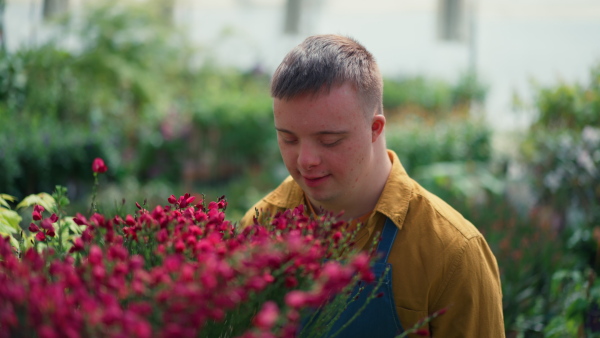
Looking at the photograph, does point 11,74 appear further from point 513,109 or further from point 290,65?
point 513,109

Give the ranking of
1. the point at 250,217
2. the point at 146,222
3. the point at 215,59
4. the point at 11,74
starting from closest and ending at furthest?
the point at 146,222 → the point at 250,217 → the point at 11,74 → the point at 215,59

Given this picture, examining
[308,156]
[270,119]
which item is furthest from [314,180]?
[270,119]

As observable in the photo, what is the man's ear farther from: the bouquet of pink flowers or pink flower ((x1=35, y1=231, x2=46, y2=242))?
pink flower ((x1=35, y1=231, x2=46, y2=242))

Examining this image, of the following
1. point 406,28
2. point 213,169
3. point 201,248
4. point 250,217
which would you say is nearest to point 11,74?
point 213,169

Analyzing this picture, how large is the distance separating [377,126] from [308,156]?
0.31m

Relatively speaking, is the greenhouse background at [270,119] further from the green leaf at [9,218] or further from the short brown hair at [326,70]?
the short brown hair at [326,70]

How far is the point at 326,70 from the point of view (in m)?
1.68

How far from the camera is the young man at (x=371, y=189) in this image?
5.42ft

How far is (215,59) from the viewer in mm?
12281

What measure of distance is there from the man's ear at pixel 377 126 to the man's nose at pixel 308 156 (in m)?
0.26

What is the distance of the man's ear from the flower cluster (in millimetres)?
530

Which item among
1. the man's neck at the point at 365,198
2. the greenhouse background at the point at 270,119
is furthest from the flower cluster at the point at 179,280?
the greenhouse background at the point at 270,119

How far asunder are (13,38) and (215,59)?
381cm

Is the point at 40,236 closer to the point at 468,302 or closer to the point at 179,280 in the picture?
the point at 179,280
